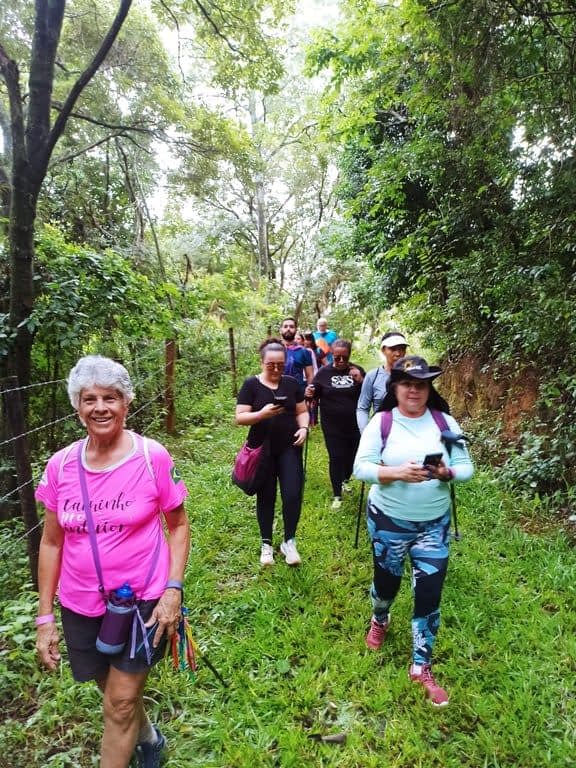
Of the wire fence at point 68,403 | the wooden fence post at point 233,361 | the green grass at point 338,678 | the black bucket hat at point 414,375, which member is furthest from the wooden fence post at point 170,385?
the black bucket hat at point 414,375

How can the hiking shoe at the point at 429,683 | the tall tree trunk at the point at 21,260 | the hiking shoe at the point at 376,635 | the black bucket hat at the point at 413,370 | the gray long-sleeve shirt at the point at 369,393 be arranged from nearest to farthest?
the black bucket hat at the point at 413,370
the hiking shoe at the point at 429,683
the hiking shoe at the point at 376,635
the tall tree trunk at the point at 21,260
the gray long-sleeve shirt at the point at 369,393

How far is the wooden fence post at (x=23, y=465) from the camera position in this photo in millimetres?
2734

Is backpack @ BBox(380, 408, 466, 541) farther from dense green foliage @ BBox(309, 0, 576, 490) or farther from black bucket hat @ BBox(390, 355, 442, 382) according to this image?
dense green foliage @ BBox(309, 0, 576, 490)

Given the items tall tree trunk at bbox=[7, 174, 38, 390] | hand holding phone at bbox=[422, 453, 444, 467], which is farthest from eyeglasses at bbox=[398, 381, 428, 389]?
tall tree trunk at bbox=[7, 174, 38, 390]

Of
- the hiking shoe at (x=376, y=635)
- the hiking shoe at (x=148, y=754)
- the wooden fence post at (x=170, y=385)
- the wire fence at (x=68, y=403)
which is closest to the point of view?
the hiking shoe at (x=148, y=754)

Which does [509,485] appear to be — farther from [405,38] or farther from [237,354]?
[237,354]

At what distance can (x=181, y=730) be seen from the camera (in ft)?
7.15

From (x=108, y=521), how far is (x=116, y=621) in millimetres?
380

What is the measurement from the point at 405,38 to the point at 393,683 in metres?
6.69

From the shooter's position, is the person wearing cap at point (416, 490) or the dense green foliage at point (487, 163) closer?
the person wearing cap at point (416, 490)

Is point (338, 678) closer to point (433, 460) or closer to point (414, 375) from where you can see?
point (433, 460)

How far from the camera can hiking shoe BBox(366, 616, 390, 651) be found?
103 inches

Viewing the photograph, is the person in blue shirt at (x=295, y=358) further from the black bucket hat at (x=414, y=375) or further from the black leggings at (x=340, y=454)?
the black bucket hat at (x=414, y=375)

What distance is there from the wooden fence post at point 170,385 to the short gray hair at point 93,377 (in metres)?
4.50
